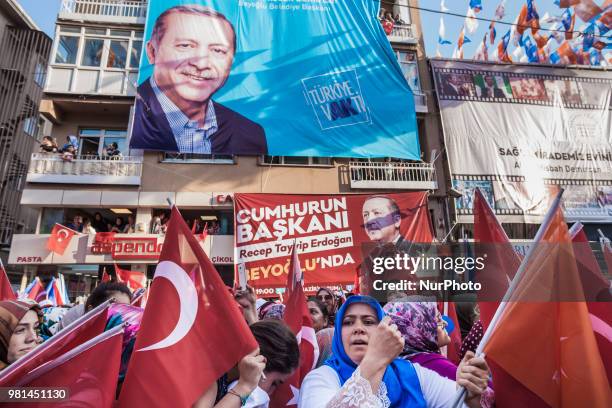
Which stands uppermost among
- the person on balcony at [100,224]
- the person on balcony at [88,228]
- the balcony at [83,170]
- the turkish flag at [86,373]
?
the balcony at [83,170]

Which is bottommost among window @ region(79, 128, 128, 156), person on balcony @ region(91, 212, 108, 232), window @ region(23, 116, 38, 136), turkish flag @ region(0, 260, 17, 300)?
turkish flag @ region(0, 260, 17, 300)

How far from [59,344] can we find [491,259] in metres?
2.70

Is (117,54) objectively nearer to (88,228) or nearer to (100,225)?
(100,225)

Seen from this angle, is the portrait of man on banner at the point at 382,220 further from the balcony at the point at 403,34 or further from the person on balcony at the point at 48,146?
the person on balcony at the point at 48,146

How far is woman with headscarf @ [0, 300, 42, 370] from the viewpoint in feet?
5.72

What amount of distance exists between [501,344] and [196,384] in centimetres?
136

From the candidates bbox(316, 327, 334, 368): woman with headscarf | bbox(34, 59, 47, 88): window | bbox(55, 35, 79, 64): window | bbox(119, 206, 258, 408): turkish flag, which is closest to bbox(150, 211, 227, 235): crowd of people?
bbox(55, 35, 79, 64): window

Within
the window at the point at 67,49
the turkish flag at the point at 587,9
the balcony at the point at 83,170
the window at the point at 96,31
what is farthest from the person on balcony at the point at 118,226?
the turkish flag at the point at 587,9

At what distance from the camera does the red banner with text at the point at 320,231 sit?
355 inches

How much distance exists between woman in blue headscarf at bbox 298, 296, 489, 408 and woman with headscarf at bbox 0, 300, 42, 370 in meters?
1.36

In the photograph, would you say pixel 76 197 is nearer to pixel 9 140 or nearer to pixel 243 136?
pixel 243 136

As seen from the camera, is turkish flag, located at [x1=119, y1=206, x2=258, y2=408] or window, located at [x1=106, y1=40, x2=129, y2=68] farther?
window, located at [x1=106, y1=40, x2=129, y2=68]

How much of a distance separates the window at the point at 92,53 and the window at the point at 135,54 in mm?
1092

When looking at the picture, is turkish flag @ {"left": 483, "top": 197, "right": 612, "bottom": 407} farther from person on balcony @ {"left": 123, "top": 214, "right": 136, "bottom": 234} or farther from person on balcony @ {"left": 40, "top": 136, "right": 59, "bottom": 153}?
person on balcony @ {"left": 40, "top": 136, "right": 59, "bottom": 153}
